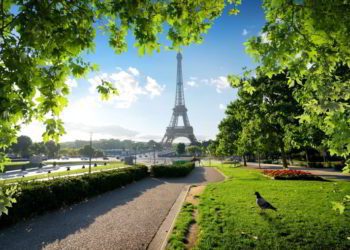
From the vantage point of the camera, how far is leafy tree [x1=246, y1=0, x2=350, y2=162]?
3.77 m

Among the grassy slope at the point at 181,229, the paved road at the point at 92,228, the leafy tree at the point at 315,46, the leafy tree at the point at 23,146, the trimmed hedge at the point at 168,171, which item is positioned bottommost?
the paved road at the point at 92,228

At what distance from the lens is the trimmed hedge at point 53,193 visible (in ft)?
32.3

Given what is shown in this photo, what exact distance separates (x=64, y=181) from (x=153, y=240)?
820cm

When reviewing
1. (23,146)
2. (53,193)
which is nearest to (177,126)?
(23,146)

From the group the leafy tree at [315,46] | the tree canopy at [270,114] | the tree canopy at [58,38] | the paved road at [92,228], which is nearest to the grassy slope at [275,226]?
the paved road at [92,228]

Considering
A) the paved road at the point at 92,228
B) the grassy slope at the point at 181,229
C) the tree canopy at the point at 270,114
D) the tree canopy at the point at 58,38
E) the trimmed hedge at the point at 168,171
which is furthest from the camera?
the trimmed hedge at the point at 168,171

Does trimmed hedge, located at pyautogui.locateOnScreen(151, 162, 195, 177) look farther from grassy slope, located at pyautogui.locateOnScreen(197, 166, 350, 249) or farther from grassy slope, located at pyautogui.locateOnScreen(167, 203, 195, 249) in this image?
grassy slope, located at pyautogui.locateOnScreen(167, 203, 195, 249)

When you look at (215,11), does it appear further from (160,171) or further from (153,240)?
(160,171)

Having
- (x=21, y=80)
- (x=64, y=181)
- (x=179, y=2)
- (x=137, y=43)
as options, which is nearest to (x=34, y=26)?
(x=21, y=80)

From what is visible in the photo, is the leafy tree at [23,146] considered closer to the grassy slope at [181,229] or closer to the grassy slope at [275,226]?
the grassy slope at [181,229]

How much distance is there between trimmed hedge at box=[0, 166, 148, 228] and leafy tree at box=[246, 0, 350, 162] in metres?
9.68

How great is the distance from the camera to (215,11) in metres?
5.11

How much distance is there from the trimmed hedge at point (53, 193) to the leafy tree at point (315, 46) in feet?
31.8

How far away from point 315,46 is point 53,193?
12083 millimetres
